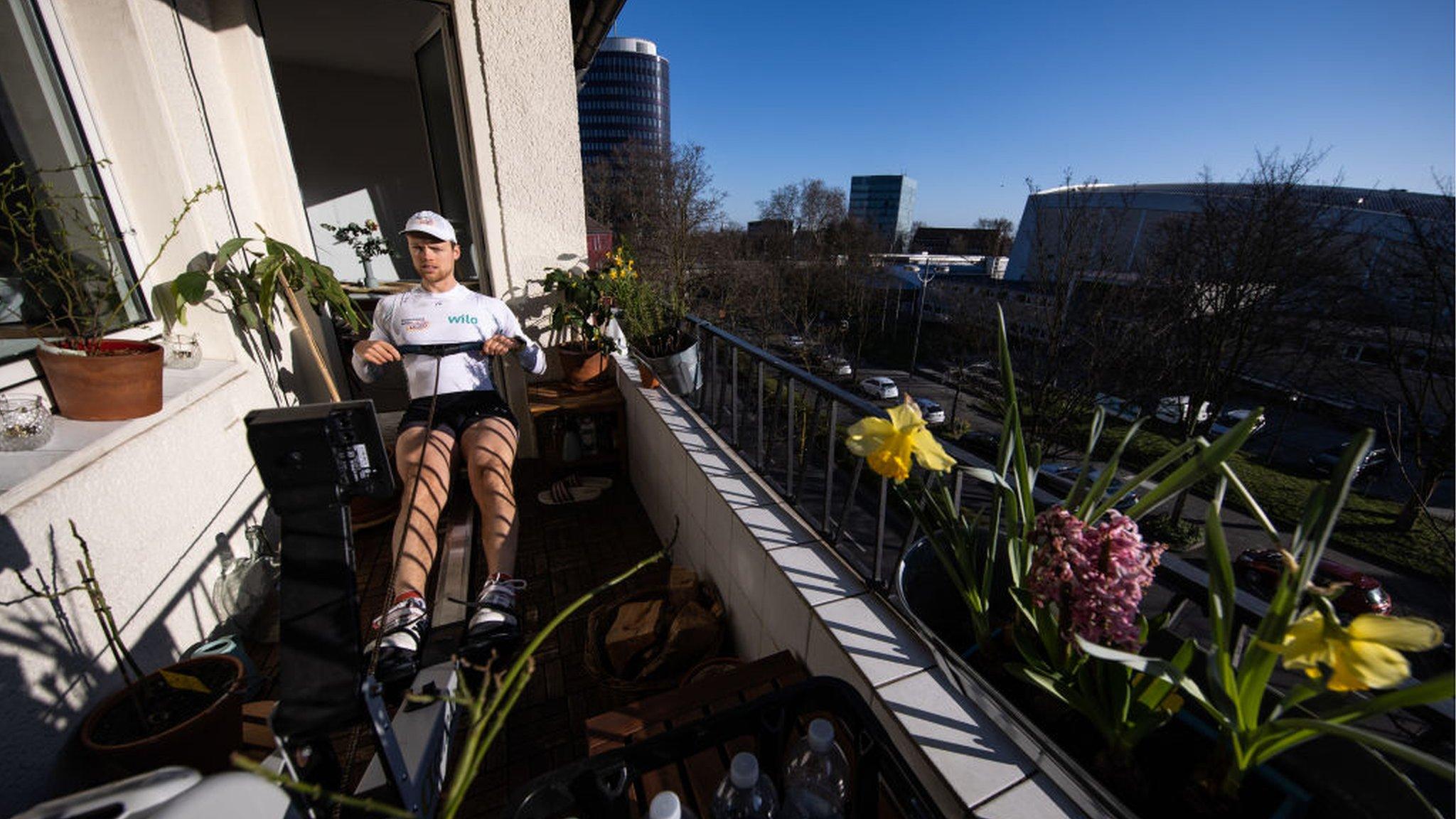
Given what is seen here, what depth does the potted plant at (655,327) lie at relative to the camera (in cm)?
266

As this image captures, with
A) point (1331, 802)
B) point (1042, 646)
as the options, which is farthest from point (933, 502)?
point (1331, 802)

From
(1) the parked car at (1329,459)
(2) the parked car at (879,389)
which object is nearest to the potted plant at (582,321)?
Result: (2) the parked car at (879,389)

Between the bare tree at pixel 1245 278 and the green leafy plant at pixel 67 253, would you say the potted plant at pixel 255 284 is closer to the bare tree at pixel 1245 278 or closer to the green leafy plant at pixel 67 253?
the green leafy plant at pixel 67 253

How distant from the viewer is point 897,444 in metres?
0.77

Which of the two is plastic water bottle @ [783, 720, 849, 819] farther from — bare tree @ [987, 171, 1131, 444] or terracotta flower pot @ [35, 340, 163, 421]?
bare tree @ [987, 171, 1131, 444]

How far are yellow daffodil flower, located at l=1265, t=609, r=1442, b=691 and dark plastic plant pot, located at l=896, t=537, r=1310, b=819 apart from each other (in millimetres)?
347

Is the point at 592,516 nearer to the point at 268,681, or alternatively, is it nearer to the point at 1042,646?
the point at 268,681

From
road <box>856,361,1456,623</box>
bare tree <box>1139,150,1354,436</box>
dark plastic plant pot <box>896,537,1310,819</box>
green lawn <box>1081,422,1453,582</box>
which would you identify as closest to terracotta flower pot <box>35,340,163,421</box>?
dark plastic plant pot <box>896,537,1310,819</box>

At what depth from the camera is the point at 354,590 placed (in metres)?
0.91

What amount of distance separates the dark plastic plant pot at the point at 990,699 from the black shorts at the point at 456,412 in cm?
179

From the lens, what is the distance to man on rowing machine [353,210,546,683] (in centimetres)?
175

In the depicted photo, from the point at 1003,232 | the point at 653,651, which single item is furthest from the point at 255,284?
the point at 1003,232

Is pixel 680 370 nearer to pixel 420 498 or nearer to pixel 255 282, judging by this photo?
pixel 420 498

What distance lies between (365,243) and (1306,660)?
662 centimetres
